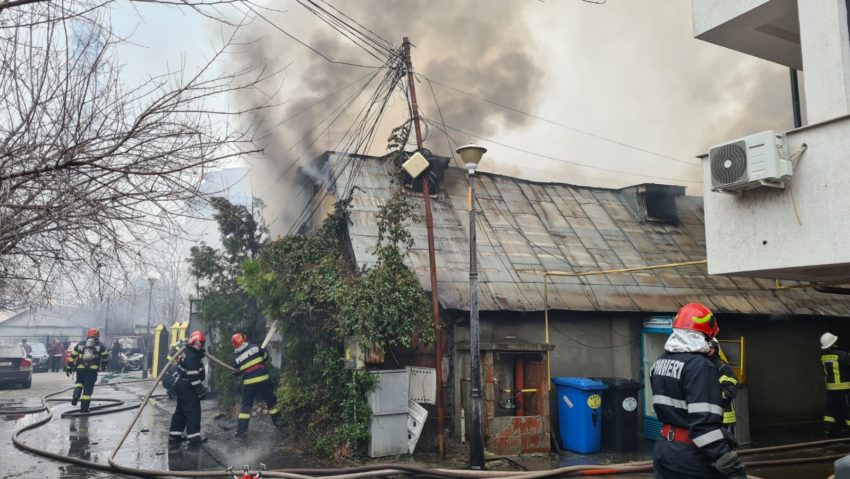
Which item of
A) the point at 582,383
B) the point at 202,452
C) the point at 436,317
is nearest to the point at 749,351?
the point at 582,383

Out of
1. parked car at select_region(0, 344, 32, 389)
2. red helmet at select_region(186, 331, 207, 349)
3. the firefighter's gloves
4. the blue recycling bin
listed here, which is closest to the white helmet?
the blue recycling bin

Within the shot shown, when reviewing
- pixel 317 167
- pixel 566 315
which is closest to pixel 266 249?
pixel 317 167

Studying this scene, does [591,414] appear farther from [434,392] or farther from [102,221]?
[102,221]

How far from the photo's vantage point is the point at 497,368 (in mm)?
10461

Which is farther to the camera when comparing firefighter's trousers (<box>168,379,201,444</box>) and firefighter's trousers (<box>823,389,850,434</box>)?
firefighter's trousers (<box>823,389,850,434</box>)

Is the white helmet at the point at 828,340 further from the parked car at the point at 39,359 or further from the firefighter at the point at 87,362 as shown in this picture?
the parked car at the point at 39,359

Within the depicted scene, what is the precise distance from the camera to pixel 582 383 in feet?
32.7

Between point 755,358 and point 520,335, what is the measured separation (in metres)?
5.48

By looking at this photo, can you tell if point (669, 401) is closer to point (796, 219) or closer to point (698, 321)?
point (698, 321)

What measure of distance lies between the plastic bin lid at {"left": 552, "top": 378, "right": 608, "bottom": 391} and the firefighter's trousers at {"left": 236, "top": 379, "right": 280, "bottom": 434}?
5100 mm

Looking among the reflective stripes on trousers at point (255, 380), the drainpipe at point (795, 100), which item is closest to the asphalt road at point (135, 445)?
the reflective stripes on trousers at point (255, 380)

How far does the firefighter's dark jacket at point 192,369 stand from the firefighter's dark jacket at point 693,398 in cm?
825

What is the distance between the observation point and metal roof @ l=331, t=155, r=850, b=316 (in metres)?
11.2

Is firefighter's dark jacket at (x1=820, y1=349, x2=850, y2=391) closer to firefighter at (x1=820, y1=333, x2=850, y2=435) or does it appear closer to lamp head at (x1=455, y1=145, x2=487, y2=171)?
firefighter at (x1=820, y1=333, x2=850, y2=435)
